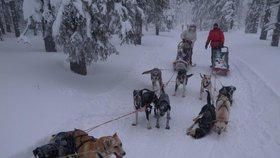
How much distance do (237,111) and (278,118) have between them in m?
1.25

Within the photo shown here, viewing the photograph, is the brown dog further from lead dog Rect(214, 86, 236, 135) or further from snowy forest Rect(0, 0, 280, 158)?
lead dog Rect(214, 86, 236, 135)

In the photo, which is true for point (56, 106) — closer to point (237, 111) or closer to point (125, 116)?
point (125, 116)

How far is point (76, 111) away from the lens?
8367 mm

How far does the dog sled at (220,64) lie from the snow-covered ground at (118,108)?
1.35ft

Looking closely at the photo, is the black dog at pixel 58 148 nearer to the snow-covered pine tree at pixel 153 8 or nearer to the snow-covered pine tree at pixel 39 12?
the snow-covered pine tree at pixel 39 12

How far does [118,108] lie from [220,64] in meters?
6.09

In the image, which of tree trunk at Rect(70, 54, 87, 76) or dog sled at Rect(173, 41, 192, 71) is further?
dog sled at Rect(173, 41, 192, 71)

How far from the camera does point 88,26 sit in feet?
30.9

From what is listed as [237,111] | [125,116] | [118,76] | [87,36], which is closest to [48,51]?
[118,76]

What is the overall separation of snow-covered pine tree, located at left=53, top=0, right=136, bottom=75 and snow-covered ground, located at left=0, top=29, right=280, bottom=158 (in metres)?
1.28

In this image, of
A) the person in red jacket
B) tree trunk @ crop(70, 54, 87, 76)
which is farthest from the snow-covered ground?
the person in red jacket

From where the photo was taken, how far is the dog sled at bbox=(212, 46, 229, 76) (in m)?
12.6

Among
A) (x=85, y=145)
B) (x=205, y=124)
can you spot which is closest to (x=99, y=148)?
(x=85, y=145)

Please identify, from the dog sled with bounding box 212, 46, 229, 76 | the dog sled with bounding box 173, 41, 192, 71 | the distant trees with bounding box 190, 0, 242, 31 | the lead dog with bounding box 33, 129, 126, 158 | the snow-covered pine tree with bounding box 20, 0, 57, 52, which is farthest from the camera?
the distant trees with bounding box 190, 0, 242, 31
